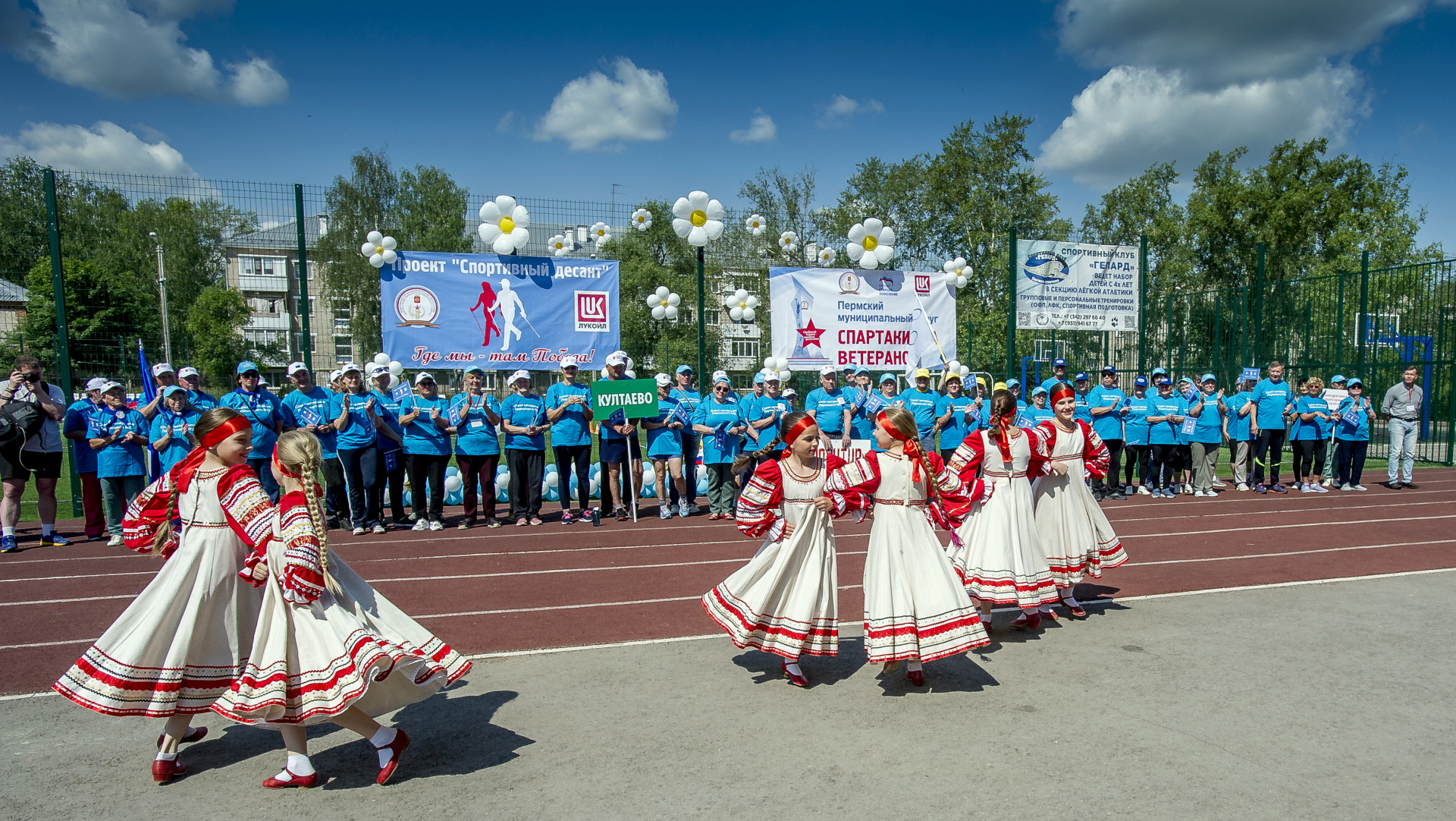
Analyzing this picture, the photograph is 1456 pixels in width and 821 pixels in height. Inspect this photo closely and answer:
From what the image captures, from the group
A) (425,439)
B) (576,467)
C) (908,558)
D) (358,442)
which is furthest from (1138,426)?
(358,442)

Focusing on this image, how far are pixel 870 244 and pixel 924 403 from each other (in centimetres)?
303

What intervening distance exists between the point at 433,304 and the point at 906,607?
9.17 meters

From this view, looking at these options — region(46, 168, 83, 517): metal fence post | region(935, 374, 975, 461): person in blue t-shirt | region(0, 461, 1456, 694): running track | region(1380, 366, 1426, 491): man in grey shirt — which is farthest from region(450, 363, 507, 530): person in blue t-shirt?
region(1380, 366, 1426, 491): man in grey shirt

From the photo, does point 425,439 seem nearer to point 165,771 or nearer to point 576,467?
point 576,467

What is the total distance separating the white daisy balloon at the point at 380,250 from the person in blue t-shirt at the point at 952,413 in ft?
26.4

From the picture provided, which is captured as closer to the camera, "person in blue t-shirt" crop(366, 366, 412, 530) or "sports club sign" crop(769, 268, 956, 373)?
"person in blue t-shirt" crop(366, 366, 412, 530)

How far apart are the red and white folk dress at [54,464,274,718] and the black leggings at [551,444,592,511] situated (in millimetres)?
6745

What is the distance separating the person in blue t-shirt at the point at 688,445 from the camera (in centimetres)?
1143

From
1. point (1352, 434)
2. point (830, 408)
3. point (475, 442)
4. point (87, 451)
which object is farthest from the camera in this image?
point (1352, 434)

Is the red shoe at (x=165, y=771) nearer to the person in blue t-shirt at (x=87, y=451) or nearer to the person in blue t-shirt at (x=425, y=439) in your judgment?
the person in blue t-shirt at (x=425, y=439)

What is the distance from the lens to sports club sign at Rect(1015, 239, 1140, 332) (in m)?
14.7

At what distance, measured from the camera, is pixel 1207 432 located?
41.8 feet

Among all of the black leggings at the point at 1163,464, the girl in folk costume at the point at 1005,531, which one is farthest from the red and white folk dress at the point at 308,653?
the black leggings at the point at 1163,464

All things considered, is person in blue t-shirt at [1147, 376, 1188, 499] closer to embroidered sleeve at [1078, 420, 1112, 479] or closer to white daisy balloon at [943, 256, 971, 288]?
white daisy balloon at [943, 256, 971, 288]
